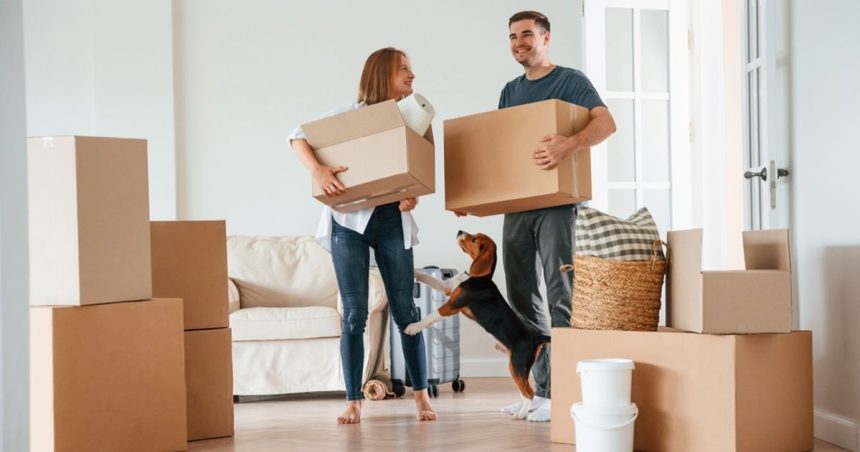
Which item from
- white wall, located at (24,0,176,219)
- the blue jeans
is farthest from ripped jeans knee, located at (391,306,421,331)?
white wall, located at (24,0,176,219)

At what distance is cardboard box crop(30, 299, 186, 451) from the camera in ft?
8.09

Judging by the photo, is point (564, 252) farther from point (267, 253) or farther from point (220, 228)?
point (267, 253)

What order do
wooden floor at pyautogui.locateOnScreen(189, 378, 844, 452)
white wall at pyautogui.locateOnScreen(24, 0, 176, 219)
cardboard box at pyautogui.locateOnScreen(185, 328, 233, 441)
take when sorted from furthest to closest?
white wall at pyautogui.locateOnScreen(24, 0, 176, 219) → cardboard box at pyautogui.locateOnScreen(185, 328, 233, 441) → wooden floor at pyautogui.locateOnScreen(189, 378, 844, 452)

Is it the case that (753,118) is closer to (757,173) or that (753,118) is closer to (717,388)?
(757,173)

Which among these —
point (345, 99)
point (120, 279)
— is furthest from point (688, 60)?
point (120, 279)

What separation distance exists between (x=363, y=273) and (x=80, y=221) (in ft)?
3.23

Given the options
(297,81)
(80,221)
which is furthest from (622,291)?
(297,81)

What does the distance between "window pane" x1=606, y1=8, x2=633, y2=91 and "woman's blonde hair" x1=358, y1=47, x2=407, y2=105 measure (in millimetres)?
2201

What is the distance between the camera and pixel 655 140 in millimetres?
5098

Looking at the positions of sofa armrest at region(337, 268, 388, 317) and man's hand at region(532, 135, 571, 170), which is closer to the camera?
man's hand at region(532, 135, 571, 170)

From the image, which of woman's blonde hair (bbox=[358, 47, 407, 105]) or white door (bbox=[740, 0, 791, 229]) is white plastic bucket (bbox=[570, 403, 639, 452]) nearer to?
white door (bbox=[740, 0, 791, 229])

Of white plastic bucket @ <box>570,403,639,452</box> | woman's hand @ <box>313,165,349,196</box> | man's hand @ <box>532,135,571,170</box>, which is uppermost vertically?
man's hand @ <box>532,135,571,170</box>

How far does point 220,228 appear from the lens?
3.11 metres

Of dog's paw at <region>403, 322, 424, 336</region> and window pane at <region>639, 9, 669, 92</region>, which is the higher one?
window pane at <region>639, 9, 669, 92</region>
